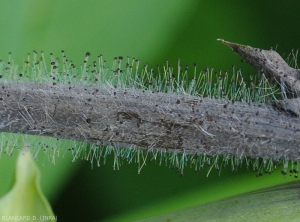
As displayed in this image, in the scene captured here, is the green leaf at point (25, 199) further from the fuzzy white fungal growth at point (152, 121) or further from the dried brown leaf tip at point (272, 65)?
the dried brown leaf tip at point (272, 65)

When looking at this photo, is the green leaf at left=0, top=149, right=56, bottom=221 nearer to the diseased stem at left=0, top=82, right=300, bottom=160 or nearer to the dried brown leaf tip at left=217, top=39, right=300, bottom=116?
the diseased stem at left=0, top=82, right=300, bottom=160

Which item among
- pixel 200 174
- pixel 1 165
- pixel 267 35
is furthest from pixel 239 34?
pixel 1 165

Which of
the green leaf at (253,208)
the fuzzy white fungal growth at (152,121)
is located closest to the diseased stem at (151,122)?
the fuzzy white fungal growth at (152,121)

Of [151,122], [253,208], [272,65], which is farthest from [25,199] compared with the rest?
[272,65]

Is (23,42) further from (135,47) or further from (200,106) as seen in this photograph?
(200,106)

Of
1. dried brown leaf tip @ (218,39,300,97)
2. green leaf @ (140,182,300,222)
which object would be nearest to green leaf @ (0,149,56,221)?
green leaf @ (140,182,300,222)

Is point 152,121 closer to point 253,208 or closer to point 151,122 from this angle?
point 151,122

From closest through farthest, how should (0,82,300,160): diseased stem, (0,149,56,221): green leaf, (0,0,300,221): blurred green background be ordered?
(0,82,300,160): diseased stem
(0,149,56,221): green leaf
(0,0,300,221): blurred green background
